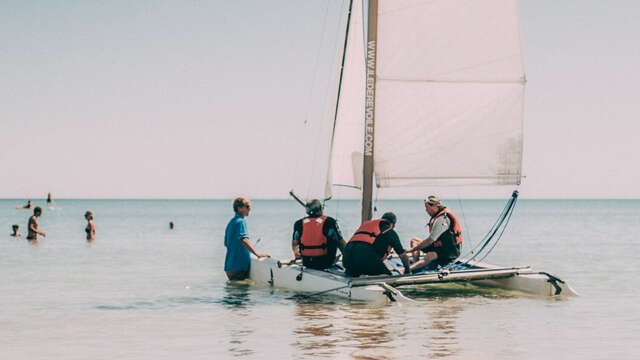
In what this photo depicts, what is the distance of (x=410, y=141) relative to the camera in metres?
14.2

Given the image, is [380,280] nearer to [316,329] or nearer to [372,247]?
[372,247]

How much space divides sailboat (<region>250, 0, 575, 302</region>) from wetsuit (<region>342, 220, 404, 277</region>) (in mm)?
1729

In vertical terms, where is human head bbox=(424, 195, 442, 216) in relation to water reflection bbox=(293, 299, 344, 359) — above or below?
above

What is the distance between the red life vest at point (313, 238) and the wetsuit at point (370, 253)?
2.76ft

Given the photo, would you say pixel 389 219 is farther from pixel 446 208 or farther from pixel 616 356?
pixel 616 356

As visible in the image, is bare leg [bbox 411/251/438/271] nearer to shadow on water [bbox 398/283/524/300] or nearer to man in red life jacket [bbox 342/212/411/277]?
man in red life jacket [bbox 342/212/411/277]

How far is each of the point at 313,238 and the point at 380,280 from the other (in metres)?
1.73

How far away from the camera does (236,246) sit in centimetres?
1465

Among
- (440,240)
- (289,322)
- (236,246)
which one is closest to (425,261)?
(440,240)

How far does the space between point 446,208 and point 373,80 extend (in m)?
2.93

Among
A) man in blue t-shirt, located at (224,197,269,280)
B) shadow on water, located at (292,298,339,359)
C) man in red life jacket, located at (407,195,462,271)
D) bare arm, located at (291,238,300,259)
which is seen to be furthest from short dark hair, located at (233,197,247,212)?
man in red life jacket, located at (407,195,462,271)

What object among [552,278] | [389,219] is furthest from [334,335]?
[552,278]

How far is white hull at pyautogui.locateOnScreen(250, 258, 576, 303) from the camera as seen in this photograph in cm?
1176

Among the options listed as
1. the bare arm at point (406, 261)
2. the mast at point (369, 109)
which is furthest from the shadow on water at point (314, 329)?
the mast at point (369, 109)
